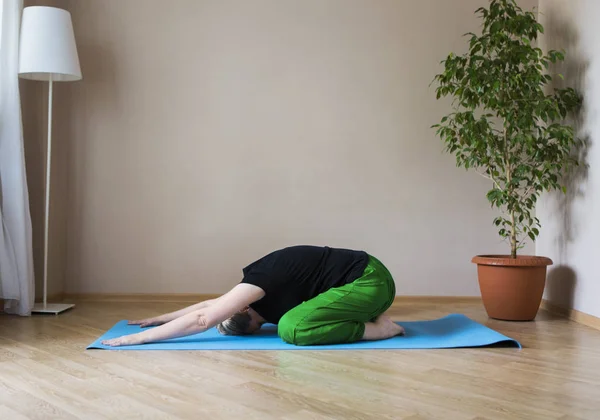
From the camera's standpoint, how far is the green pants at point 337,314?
2797 mm

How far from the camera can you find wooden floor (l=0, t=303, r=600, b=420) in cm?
185

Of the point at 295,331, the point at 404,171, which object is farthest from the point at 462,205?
the point at 295,331

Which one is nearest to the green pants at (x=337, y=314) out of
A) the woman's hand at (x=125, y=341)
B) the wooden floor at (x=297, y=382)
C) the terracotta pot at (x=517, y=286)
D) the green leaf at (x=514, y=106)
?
the wooden floor at (x=297, y=382)

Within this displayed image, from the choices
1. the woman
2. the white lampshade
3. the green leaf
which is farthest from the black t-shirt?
the white lampshade

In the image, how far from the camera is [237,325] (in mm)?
3016

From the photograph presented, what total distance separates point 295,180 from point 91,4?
1.69 metres

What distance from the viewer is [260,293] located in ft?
9.11

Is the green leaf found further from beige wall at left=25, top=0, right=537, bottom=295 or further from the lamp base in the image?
the lamp base

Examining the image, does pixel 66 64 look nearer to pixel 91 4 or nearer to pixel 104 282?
pixel 91 4

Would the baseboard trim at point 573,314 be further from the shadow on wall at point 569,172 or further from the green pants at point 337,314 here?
the green pants at point 337,314

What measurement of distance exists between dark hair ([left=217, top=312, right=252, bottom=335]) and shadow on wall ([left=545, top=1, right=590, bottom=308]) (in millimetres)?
1827

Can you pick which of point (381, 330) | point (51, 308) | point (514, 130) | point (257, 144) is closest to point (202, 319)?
point (381, 330)

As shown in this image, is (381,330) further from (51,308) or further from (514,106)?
(51,308)

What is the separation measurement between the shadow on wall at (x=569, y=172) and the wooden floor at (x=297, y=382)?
825 millimetres
